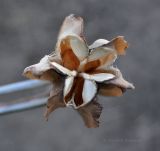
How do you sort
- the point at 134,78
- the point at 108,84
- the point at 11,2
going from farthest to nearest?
the point at 11,2
the point at 134,78
the point at 108,84

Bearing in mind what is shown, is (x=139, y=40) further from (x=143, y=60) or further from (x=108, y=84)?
(x=108, y=84)

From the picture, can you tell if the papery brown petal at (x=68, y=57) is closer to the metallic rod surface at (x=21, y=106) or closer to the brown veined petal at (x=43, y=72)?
the brown veined petal at (x=43, y=72)

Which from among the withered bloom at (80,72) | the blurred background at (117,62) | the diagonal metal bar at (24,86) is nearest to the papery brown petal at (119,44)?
the withered bloom at (80,72)

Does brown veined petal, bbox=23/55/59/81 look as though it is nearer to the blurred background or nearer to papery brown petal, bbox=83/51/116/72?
papery brown petal, bbox=83/51/116/72

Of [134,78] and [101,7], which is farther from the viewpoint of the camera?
[101,7]

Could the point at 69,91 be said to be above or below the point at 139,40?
above

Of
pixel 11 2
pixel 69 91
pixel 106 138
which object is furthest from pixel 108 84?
pixel 11 2

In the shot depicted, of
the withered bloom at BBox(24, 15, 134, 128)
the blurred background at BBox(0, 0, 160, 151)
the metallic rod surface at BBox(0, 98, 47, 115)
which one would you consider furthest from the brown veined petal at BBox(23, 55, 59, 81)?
the blurred background at BBox(0, 0, 160, 151)
